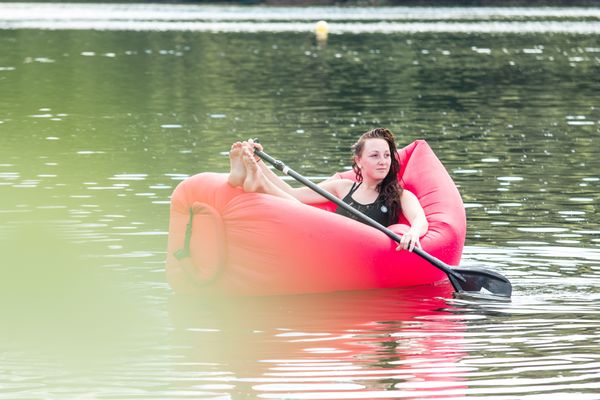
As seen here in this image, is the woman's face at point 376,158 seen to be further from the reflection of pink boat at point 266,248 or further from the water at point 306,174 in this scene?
the water at point 306,174

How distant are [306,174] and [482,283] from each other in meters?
5.05

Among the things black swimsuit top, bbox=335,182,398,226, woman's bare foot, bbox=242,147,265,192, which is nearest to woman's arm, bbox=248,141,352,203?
black swimsuit top, bbox=335,182,398,226

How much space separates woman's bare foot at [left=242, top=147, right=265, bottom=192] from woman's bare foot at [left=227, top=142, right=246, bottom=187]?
0.02 metres

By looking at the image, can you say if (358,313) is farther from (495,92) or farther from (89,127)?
(495,92)

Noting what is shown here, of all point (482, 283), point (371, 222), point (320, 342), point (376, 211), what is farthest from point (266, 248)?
point (482, 283)

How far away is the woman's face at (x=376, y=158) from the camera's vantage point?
9.34m

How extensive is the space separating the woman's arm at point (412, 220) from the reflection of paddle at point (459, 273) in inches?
2.7

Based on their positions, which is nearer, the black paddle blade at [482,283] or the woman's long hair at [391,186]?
the black paddle blade at [482,283]

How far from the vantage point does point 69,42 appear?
1535 inches

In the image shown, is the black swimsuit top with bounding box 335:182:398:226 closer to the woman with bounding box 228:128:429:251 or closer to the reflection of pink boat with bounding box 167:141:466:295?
the woman with bounding box 228:128:429:251

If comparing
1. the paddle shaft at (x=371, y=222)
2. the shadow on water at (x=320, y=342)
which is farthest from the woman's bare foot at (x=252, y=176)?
the shadow on water at (x=320, y=342)

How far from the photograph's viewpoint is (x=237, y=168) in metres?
8.96

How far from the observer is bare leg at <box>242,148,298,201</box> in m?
8.88

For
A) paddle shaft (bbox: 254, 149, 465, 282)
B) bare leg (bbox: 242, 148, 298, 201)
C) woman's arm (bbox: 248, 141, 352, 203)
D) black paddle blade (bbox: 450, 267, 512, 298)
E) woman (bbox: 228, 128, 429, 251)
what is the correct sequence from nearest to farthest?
bare leg (bbox: 242, 148, 298, 201) < black paddle blade (bbox: 450, 267, 512, 298) < paddle shaft (bbox: 254, 149, 465, 282) < woman (bbox: 228, 128, 429, 251) < woman's arm (bbox: 248, 141, 352, 203)
